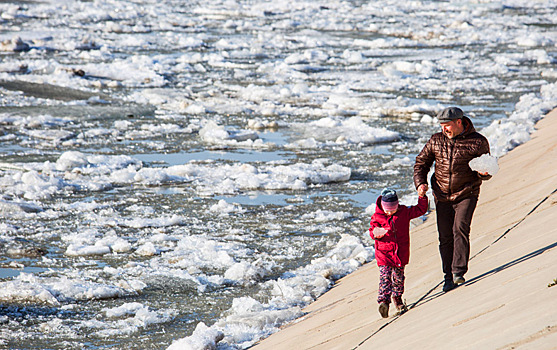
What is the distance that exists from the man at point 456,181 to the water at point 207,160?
2375mm

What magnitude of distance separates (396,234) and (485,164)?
805 millimetres

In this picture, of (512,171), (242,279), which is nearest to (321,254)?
(242,279)

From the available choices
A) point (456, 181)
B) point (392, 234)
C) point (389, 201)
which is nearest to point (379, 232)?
point (392, 234)

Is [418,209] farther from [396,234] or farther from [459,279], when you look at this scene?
[459,279]

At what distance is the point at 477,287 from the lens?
529cm

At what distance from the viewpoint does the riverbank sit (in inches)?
161

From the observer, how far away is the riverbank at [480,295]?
13.4 ft

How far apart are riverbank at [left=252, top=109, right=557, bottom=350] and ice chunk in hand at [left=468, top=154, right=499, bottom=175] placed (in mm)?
727

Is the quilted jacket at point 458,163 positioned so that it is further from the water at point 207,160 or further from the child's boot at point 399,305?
the water at point 207,160

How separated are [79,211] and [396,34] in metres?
27.4

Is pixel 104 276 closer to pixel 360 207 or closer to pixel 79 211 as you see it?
pixel 79 211

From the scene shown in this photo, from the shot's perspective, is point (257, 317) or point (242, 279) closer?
point (257, 317)

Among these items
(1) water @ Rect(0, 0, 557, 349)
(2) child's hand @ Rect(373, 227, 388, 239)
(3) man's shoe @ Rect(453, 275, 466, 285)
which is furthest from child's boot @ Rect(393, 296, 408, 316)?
(1) water @ Rect(0, 0, 557, 349)

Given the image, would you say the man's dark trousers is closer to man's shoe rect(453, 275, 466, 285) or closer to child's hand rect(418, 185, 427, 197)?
man's shoe rect(453, 275, 466, 285)
